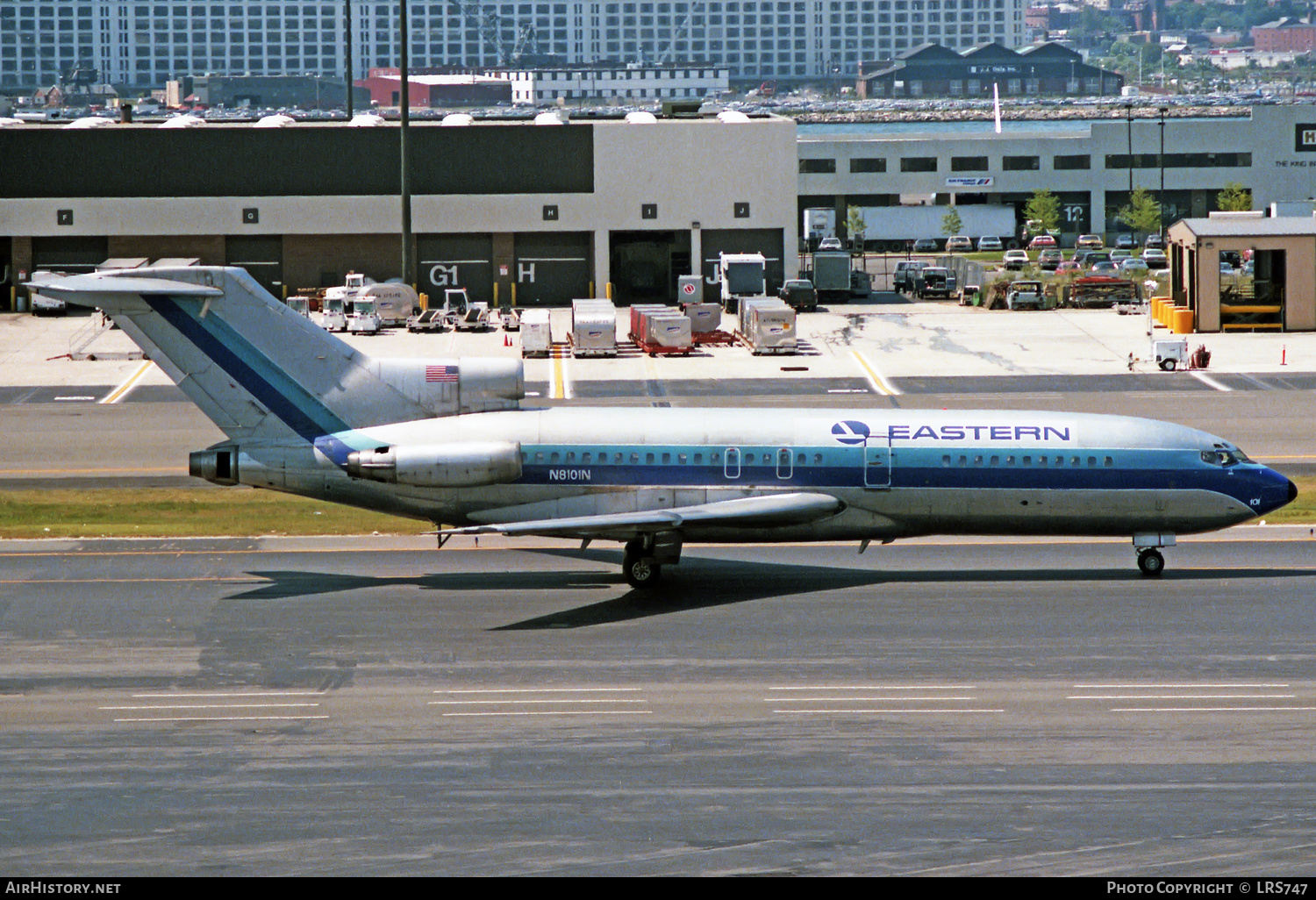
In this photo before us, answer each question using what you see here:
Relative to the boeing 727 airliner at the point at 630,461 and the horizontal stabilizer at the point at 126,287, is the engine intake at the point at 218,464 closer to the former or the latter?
the boeing 727 airliner at the point at 630,461

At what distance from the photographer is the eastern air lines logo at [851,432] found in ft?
116

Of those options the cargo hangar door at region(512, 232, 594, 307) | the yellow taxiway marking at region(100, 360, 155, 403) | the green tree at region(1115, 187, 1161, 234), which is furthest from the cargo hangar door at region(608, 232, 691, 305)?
the green tree at region(1115, 187, 1161, 234)

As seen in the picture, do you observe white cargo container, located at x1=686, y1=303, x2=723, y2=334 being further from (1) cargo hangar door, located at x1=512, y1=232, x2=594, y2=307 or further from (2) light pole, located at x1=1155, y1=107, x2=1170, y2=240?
(2) light pole, located at x1=1155, y1=107, x2=1170, y2=240

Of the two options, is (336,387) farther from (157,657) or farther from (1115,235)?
(1115,235)

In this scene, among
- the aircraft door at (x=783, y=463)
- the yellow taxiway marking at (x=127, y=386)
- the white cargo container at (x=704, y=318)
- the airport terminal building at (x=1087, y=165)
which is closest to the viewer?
the aircraft door at (x=783, y=463)

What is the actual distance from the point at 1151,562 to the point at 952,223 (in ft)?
338

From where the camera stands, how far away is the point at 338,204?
90312 mm

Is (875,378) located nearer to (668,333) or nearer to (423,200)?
(668,333)

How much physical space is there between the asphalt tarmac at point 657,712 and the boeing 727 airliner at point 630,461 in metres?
1.40

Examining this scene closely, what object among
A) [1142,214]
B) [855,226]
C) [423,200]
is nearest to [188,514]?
[423,200]

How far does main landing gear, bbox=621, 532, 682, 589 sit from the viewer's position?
3459cm

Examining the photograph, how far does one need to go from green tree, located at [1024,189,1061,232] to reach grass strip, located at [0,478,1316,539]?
301 feet

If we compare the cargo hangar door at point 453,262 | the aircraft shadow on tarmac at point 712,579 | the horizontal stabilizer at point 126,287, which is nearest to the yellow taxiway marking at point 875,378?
the cargo hangar door at point 453,262
